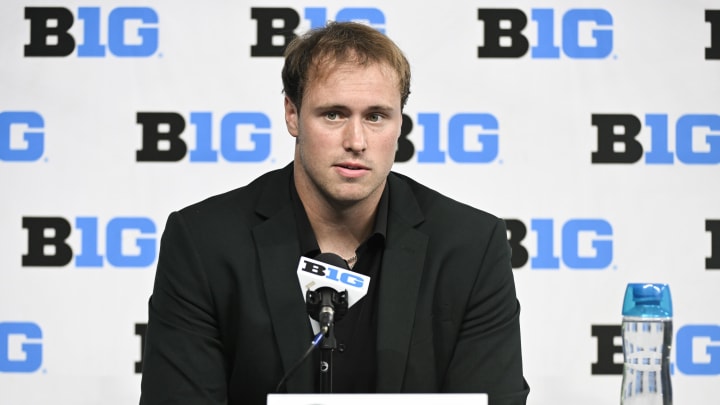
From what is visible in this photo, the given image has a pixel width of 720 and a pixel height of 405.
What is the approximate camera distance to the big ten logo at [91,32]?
336 centimetres

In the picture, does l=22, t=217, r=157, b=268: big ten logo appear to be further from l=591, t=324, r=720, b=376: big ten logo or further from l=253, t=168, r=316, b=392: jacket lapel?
l=591, t=324, r=720, b=376: big ten logo

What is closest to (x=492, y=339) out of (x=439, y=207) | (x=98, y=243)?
(x=439, y=207)

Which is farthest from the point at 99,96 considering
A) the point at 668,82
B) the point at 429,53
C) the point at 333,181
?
the point at 668,82

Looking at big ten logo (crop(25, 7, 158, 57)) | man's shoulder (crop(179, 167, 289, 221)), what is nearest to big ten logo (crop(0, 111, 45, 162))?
big ten logo (crop(25, 7, 158, 57))

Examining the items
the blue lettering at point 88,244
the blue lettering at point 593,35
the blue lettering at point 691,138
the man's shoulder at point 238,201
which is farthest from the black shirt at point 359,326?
the blue lettering at point 691,138

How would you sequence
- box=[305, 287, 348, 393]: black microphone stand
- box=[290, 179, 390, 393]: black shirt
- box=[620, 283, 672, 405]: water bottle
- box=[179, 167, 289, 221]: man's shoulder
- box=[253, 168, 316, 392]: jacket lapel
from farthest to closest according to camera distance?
box=[179, 167, 289, 221]: man's shoulder, box=[290, 179, 390, 393]: black shirt, box=[253, 168, 316, 392]: jacket lapel, box=[305, 287, 348, 393]: black microphone stand, box=[620, 283, 672, 405]: water bottle

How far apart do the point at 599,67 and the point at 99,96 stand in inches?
68.9

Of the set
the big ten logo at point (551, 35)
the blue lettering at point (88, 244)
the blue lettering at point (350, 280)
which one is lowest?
the blue lettering at point (350, 280)

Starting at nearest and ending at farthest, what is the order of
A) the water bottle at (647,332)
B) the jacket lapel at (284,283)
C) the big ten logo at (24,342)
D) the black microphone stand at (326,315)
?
the water bottle at (647,332), the black microphone stand at (326,315), the jacket lapel at (284,283), the big ten logo at (24,342)

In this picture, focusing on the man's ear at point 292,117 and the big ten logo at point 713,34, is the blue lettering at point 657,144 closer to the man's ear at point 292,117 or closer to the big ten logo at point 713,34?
the big ten logo at point 713,34

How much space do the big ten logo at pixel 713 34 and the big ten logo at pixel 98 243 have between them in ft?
6.72

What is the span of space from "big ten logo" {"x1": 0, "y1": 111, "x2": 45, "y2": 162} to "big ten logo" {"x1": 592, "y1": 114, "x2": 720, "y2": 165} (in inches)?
76.3

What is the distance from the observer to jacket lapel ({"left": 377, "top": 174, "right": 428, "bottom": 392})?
7.02ft

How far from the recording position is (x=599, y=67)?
337cm
